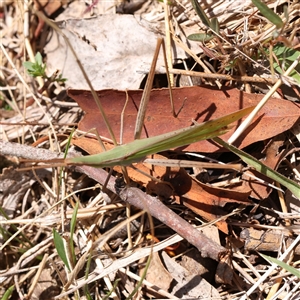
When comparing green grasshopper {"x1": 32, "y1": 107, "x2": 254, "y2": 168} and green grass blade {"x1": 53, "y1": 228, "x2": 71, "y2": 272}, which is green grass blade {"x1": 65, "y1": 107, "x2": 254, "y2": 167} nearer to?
green grasshopper {"x1": 32, "y1": 107, "x2": 254, "y2": 168}

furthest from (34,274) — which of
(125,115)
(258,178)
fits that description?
(258,178)

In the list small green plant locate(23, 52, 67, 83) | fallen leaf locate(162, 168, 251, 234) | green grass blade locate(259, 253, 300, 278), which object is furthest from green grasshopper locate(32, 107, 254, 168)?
small green plant locate(23, 52, 67, 83)

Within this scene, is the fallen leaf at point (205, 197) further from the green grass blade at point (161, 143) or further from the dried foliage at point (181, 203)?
the green grass blade at point (161, 143)

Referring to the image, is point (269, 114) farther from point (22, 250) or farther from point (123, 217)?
point (22, 250)

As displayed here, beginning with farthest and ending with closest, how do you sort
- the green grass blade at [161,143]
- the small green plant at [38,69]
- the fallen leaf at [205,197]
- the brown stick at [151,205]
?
the small green plant at [38,69] < the fallen leaf at [205,197] < the brown stick at [151,205] < the green grass blade at [161,143]

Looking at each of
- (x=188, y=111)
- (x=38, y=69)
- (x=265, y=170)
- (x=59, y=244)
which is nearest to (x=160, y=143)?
(x=188, y=111)

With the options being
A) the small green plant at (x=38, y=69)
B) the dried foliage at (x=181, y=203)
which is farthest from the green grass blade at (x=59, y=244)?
the small green plant at (x=38, y=69)
